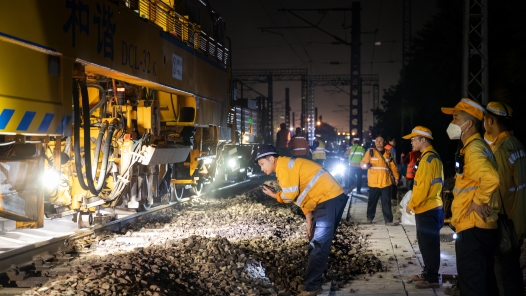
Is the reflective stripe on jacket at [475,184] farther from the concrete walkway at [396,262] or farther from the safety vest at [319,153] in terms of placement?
the safety vest at [319,153]

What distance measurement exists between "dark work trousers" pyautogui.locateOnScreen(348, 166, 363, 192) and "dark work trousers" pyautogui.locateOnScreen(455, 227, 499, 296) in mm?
13874

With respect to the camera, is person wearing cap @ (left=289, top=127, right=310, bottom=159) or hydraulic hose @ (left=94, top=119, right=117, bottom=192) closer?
hydraulic hose @ (left=94, top=119, right=117, bottom=192)

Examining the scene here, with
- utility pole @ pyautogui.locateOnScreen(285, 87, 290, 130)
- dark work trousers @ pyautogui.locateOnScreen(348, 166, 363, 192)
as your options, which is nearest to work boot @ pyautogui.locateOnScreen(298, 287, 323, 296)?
dark work trousers @ pyautogui.locateOnScreen(348, 166, 363, 192)

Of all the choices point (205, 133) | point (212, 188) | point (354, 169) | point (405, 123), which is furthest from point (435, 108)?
point (205, 133)

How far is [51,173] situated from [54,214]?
632 millimetres

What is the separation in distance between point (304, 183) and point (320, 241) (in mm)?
629

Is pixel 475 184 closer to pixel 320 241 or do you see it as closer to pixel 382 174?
pixel 320 241

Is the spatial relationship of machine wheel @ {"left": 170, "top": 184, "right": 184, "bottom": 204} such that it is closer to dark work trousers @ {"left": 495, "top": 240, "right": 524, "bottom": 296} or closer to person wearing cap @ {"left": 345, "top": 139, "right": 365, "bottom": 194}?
person wearing cap @ {"left": 345, "top": 139, "right": 365, "bottom": 194}

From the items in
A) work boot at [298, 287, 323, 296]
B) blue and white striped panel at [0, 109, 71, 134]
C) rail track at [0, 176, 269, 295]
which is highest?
blue and white striped panel at [0, 109, 71, 134]

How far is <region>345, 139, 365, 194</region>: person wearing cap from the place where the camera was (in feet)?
59.3

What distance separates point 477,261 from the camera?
15.7 ft

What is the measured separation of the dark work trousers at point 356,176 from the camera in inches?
752

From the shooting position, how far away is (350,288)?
6699 mm

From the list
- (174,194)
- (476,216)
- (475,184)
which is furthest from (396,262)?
(174,194)
